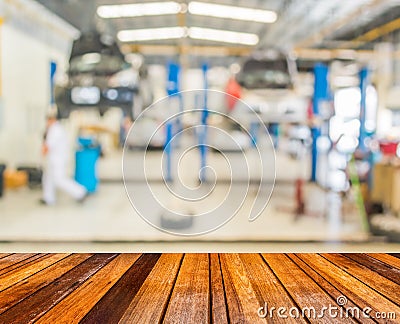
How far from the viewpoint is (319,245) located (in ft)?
10.4

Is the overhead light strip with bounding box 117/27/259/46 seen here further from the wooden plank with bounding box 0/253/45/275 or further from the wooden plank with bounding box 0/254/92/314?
the wooden plank with bounding box 0/254/92/314

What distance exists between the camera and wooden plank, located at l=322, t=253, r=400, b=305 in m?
1.69

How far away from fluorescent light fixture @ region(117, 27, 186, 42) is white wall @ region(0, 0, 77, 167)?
0.71m

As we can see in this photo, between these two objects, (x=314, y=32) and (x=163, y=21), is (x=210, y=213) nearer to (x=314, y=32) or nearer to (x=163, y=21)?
(x=163, y=21)

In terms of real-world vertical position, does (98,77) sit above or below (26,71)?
below

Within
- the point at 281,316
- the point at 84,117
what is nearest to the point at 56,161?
the point at 84,117

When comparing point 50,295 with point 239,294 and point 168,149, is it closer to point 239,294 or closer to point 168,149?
point 239,294

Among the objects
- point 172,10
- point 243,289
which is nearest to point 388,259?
point 243,289

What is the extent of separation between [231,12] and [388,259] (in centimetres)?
431

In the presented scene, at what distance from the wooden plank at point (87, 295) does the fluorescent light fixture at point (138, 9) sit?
370cm

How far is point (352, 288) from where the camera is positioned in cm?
175

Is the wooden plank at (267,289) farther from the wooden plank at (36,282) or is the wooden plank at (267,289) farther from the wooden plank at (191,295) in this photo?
the wooden plank at (36,282)

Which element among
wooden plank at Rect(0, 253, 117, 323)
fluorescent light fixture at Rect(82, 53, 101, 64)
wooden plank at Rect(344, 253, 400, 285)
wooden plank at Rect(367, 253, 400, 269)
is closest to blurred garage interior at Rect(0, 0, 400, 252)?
fluorescent light fixture at Rect(82, 53, 101, 64)

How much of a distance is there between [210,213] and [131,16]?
266 centimetres
